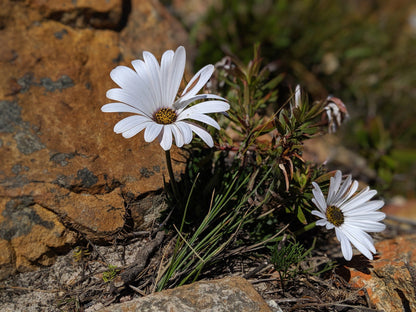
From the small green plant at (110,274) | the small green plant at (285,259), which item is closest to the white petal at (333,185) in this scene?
the small green plant at (285,259)

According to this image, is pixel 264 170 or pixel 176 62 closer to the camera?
pixel 176 62

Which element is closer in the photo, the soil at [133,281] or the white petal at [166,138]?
the white petal at [166,138]

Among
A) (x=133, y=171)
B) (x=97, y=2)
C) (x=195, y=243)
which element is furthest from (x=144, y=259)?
(x=97, y=2)

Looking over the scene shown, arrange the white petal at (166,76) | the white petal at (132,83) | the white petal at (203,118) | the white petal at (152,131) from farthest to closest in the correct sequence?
1. the white petal at (166,76)
2. the white petal at (132,83)
3. the white petal at (203,118)
4. the white petal at (152,131)

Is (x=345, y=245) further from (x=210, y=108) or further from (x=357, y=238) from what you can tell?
(x=210, y=108)

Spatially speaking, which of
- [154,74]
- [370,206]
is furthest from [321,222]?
[154,74]

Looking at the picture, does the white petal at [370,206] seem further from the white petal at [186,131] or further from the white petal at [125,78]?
the white petal at [125,78]

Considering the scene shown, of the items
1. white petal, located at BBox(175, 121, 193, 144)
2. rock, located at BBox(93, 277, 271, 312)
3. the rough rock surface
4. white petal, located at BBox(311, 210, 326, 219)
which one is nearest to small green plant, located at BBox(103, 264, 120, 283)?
the rough rock surface

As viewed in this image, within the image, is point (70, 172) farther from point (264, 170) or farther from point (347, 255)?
point (347, 255)
